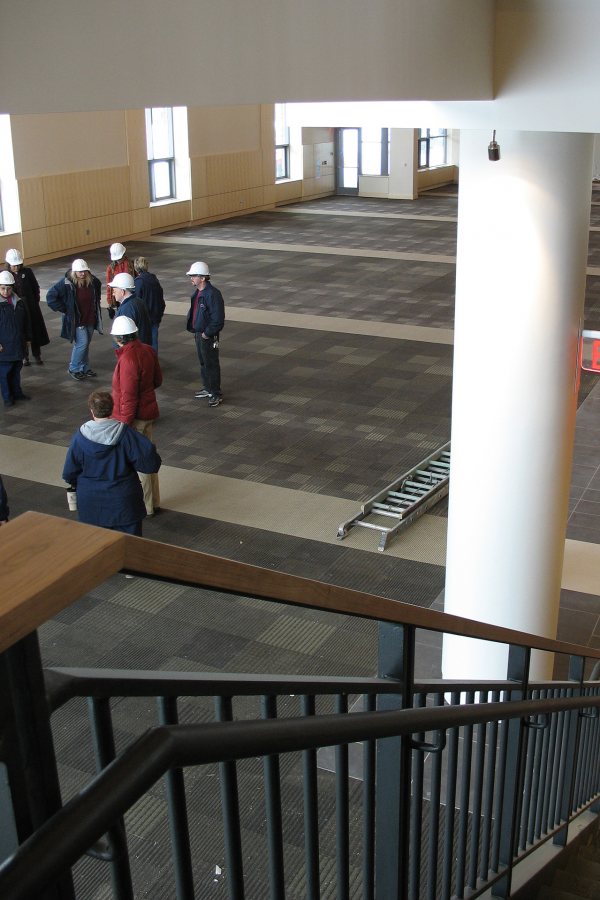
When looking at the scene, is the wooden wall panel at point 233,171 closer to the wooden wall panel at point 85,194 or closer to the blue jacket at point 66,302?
the wooden wall panel at point 85,194

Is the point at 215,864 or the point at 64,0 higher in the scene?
the point at 64,0

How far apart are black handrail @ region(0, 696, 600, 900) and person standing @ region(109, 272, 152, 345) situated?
358 inches

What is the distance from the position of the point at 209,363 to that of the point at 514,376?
677 centimetres

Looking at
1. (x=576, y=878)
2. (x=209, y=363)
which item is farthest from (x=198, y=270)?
(x=576, y=878)

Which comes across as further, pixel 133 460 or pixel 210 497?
pixel 210 497

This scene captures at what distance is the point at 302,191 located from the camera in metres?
31.1

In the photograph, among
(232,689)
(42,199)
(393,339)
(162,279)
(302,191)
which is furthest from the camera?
(302,191)

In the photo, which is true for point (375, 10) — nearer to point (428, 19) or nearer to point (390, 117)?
point (428, 19)

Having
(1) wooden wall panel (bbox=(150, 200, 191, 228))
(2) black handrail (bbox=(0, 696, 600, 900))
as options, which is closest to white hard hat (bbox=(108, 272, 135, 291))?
(2) black handrail (bbox=(0, 696, 600, 900))

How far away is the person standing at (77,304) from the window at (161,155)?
1389 cm

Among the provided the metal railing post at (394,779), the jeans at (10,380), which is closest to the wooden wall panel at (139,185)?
the jeans at (10,380)

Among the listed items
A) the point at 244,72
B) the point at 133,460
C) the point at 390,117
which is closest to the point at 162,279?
the point at 133,460

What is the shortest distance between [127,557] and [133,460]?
19.6 feet

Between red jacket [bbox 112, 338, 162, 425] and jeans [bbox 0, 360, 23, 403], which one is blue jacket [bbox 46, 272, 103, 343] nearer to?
jeans [bbox 0, 360, 23, 403]
